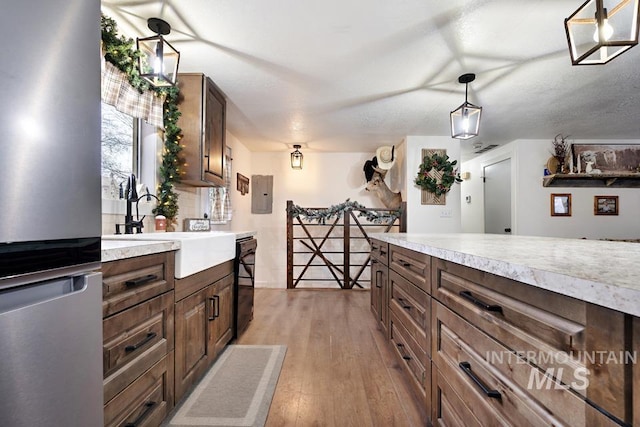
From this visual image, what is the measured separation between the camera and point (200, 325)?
5.66 ft

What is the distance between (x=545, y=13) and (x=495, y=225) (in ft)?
13.7

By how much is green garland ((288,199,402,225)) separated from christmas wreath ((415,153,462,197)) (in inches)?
23.2

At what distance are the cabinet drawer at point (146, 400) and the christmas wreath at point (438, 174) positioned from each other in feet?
12.7

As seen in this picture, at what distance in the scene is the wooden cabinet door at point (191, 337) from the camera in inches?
57.9

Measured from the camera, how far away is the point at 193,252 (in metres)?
1.56

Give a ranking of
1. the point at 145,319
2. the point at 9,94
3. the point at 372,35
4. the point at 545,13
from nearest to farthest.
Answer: the point at 9,94 → the point at 145,319 → the point at 545,13 → the point at 372,35

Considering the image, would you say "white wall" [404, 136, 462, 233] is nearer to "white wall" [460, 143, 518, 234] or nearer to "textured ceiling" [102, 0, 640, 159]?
"textured ceiling" [102, 0, 640, 159]

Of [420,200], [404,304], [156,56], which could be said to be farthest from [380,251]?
[156,56]

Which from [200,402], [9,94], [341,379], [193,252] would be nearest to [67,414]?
[9,94]

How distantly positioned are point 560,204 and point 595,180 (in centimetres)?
62

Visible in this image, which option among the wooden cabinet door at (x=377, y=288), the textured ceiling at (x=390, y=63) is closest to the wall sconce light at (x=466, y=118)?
the textured ceiling at (x=390, y=63)

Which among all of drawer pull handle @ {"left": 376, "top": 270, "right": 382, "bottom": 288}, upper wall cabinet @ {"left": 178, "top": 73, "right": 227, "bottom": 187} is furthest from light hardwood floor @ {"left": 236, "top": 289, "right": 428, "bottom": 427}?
upper wall cabinet @ {"left": 178, "top": 73, "right": 227, "bottom": 187}

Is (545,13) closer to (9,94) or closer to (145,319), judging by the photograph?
(9,94)

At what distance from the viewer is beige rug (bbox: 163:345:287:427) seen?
1479 mm
